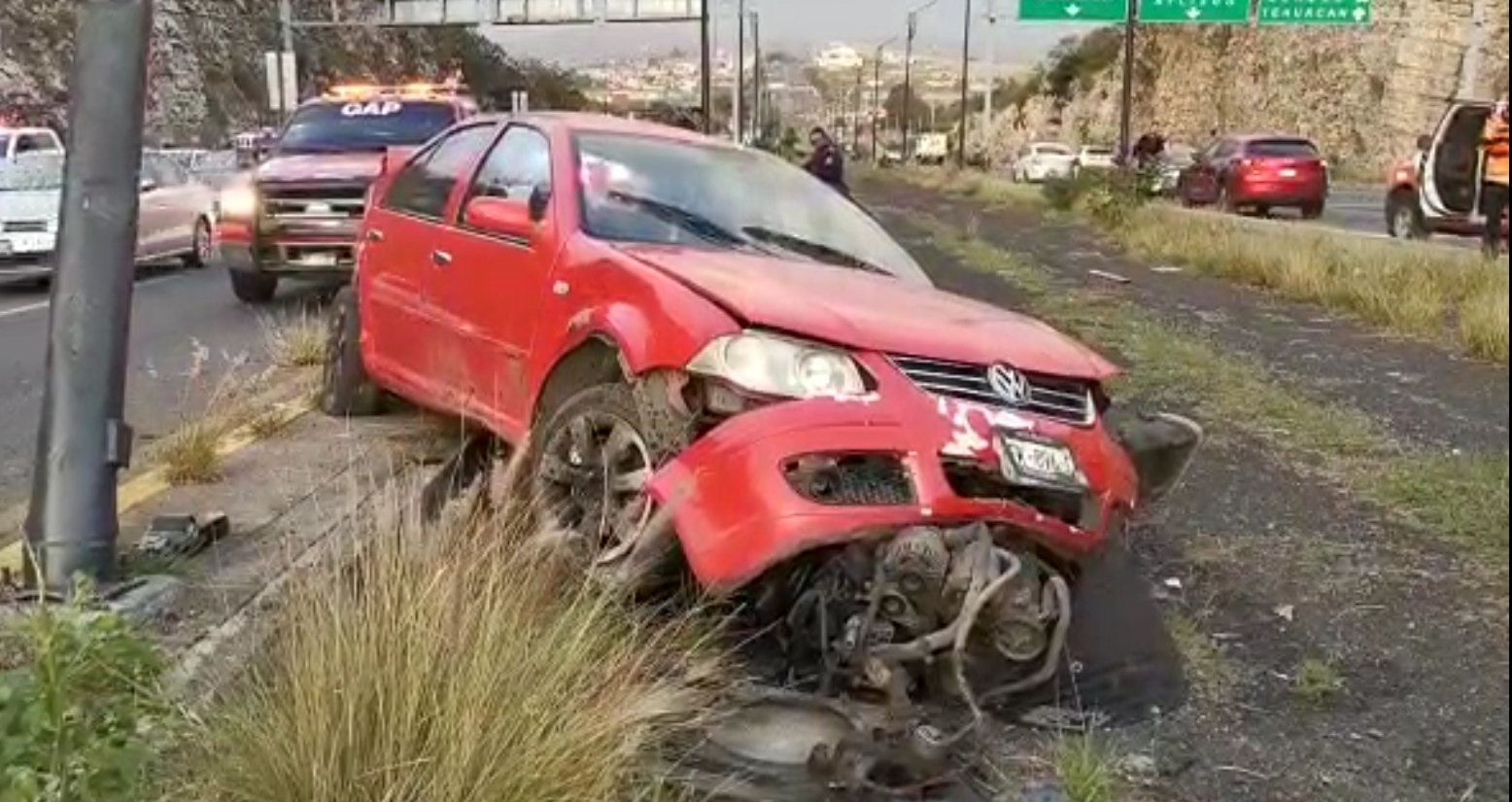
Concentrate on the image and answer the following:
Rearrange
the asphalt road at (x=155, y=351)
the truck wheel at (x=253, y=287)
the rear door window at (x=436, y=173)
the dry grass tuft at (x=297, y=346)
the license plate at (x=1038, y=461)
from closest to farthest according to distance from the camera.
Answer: the license plate at (x=1038, y=461) → the rear door window at (x=436, y=173) → the asphalt road at (x=155, y=351) → the dry grass tuft at (x=297, y=346) → the truck wheel at (x=253, y=287)

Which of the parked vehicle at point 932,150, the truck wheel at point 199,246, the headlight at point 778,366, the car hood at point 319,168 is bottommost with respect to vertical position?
the parked vehicle at point 932,150

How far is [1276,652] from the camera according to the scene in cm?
489

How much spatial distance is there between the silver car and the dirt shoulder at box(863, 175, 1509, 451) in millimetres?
9102

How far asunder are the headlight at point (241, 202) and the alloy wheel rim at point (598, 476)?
10.1 m

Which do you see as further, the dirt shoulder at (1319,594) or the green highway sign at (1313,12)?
the green highway sign at (1313,12)

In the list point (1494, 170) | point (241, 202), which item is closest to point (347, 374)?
point (241, 202)

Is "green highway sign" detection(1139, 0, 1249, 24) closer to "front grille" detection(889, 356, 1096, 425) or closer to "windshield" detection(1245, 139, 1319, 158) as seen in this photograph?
"windshield" detection(1245, 139, 1319, 158)

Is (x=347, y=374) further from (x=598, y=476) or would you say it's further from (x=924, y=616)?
(x=924, y=616)

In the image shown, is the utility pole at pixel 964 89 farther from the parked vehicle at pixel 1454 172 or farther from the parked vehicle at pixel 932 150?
the parked vehicle at pixel 1454 172

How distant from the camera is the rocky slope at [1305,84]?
192ft

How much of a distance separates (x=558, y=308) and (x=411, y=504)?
1400mm

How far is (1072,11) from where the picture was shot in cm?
3775

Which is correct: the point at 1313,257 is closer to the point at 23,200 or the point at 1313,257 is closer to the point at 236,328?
the point at 236,328

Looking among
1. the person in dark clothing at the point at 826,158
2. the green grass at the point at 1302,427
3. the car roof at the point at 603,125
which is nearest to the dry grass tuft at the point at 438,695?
the green grass at the point at 1302,427
